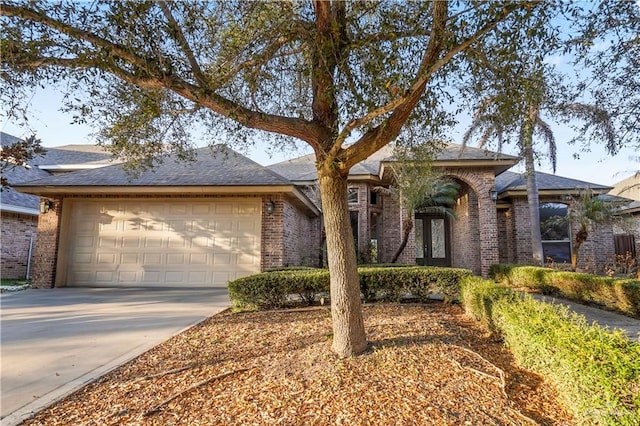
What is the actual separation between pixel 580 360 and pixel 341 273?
209 centimetres

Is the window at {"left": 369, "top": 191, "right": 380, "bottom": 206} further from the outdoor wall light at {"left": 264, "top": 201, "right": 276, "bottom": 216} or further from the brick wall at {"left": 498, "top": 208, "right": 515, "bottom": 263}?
the outdoor wall light at {"left": 264, "top": 201, "right": 276, "bottom": 216}

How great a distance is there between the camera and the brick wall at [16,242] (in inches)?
468

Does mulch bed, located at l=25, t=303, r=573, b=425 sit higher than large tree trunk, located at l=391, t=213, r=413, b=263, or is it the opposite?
large tree trunk, located at l=391, t=213, r=413, b=263

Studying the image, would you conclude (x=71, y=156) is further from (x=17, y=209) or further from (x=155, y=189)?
(x=155, y=189)

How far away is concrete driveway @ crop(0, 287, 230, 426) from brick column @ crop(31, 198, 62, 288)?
0.67 metres

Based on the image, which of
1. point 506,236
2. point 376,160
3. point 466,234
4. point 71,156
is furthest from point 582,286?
point 71,156

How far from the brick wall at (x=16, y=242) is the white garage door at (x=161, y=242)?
4142 mm

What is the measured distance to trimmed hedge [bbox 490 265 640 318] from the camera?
20.7 feet

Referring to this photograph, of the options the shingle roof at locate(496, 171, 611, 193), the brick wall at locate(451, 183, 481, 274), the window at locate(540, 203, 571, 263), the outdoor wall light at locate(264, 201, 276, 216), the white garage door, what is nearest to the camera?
the outdoor wall light at locate(264, 201, 276, 216)

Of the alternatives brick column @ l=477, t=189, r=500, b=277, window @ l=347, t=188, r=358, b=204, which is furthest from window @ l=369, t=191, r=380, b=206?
brick column @ l=477, t=189, r=500, b=277

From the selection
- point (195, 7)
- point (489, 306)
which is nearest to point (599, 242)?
point (489, 306)

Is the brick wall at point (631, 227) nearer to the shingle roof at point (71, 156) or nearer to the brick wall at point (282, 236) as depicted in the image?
the brick wall at point (282, 236)

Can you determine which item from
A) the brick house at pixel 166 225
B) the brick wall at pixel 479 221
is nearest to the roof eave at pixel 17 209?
the brick house at pixel 166 225

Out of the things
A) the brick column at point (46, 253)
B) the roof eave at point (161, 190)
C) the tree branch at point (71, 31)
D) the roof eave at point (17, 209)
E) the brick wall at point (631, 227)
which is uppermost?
the tree branch at point (71, 31)
